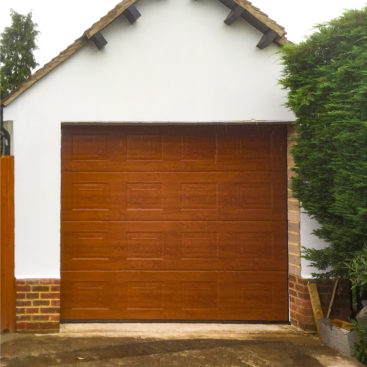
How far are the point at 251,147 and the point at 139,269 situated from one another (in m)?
2.09

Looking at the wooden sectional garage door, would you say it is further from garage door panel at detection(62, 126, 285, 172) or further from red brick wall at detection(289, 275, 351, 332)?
red brick wall at detection(289, 275, 351, 332)

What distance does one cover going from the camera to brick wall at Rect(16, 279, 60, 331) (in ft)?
21.2

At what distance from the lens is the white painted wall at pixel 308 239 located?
659cm

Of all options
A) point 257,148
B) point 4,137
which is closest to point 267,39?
point 257,148

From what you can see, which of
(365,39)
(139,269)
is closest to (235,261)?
(139,269)

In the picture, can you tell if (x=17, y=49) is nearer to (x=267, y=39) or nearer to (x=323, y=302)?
(x=267, y=39)

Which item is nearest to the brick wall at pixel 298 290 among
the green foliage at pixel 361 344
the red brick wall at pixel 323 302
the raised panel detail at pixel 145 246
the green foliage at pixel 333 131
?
the red brick wall at pixel 323 302

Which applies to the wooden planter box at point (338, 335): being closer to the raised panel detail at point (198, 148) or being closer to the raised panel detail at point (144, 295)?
the raised panel detail at point (144, 295)

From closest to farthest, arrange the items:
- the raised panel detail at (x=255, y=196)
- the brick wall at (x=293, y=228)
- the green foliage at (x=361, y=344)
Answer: the green foliage at (x=361, y=344) < the brick wall at (x=293, y=228) < the raised panel detail at (x=255, y=196)

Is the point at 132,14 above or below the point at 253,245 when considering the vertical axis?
above

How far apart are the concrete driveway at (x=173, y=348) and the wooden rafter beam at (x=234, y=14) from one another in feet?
12.2

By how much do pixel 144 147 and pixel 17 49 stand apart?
24498 mm

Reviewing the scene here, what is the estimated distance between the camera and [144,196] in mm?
6945

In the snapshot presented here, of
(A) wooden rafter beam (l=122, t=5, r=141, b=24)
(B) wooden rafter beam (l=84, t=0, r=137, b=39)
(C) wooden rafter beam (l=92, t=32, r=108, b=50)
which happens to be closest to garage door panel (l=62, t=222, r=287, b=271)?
(C) wooden rafter beam (l=92, t=32, r=108, b=50)
